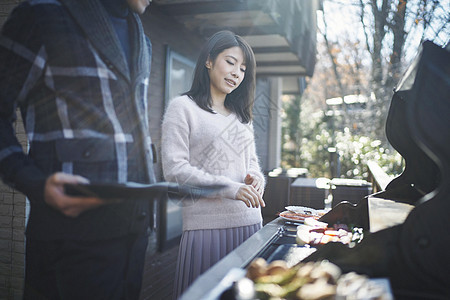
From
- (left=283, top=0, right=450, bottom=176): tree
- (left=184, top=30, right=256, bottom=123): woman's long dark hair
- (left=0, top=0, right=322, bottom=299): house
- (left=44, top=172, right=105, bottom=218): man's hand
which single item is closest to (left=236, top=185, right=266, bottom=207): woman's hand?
(left=184, top=30, right=256, bottom=123): woman's long dark hair

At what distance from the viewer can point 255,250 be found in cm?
156

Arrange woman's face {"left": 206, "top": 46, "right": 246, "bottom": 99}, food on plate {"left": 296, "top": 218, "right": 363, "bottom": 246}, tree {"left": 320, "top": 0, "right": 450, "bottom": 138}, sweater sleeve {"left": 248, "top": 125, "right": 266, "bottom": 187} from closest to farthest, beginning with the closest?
food on plate {"left": 296, "top": 218, "right": 363, "bottom": 246} < woman's face {"left": 206, "top": 46, "right": 246, "bottom": 99} < sweater sleeve {"left": 248, "top": 125, "right": 266, "bottom": 187} < tree {"left": 320, "top": 0, "right": 450, "bottom": 138}

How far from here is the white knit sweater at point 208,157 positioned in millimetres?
1646

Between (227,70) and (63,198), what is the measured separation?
107cm

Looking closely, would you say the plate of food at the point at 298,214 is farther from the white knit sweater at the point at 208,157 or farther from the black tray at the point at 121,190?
the black tray at the point at 121,190

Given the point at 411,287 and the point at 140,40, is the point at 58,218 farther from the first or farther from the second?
the point at 411,287

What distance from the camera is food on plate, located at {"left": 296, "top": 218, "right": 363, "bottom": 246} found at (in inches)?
68.1

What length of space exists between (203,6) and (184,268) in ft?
10.1

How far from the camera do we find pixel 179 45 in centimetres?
516

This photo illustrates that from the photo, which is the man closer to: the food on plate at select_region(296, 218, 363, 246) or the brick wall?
the food on plate at select_region(296, 218, 363, 246)

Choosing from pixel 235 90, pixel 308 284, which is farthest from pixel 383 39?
pixel 308 284

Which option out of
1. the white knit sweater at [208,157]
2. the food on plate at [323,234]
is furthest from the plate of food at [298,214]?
the white knit sweater at [208,157]

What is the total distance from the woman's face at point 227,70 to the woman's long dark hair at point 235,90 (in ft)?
0.07

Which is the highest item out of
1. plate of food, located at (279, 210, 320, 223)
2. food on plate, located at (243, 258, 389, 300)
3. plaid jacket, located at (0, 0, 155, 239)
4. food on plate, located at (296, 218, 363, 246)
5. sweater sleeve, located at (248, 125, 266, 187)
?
plaid jacket, located at (0, 0, 155, 239)
